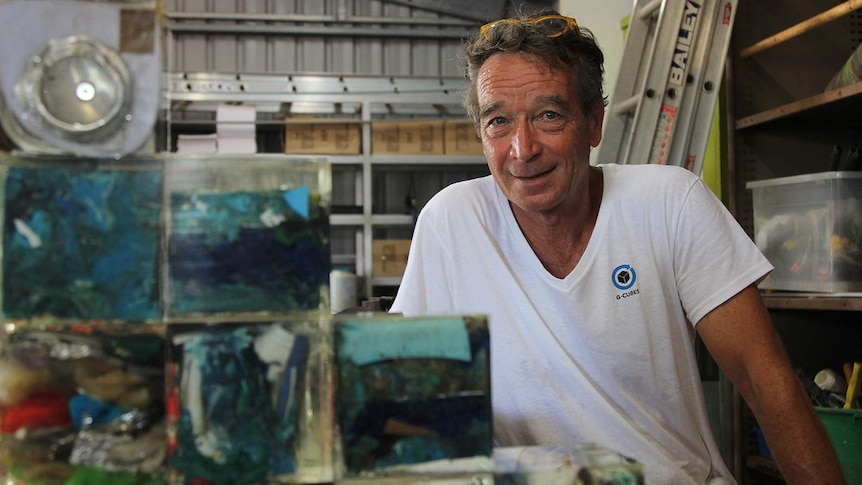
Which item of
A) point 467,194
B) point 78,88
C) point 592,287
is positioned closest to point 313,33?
point 467,194

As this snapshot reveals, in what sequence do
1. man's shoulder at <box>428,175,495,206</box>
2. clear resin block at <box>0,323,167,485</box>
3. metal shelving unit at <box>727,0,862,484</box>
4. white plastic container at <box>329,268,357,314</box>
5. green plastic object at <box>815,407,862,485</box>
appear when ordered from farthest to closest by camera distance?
1. white plastic container at <box>329,268,357,314</box>
2. metal shelving unit at <box>727,0,862,484</box>
3. green plastic object at <box>815,407,862,485</box>
4. man's shoulder at <box>428,175,495,206</box>
5. clear resin block at <box>0,323,167,485</box>

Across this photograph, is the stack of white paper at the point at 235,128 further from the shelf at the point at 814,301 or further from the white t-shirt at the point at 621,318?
the white t-shirt at the point at 621,318

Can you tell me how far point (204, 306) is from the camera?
1.89ft

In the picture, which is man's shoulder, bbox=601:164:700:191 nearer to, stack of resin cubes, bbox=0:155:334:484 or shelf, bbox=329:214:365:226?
stack of resin cubes, bbox=0:155:334:484

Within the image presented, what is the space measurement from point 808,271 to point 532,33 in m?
1.38

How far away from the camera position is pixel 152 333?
56 cm

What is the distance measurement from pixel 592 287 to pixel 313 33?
421cm

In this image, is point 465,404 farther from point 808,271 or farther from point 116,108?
point 808,271

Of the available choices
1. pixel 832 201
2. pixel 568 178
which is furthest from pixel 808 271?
pixel 568 178

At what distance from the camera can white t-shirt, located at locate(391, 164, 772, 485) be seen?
1126mm

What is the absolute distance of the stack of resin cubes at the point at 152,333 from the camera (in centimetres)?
56

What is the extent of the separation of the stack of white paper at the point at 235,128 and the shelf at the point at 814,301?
2.83 meters

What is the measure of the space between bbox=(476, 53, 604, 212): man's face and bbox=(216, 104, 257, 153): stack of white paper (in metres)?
3.06

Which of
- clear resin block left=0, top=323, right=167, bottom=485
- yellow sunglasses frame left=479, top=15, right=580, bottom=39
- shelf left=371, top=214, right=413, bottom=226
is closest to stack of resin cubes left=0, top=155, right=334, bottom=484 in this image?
clear resin block left=0, top=323, right=167, bottom=485
